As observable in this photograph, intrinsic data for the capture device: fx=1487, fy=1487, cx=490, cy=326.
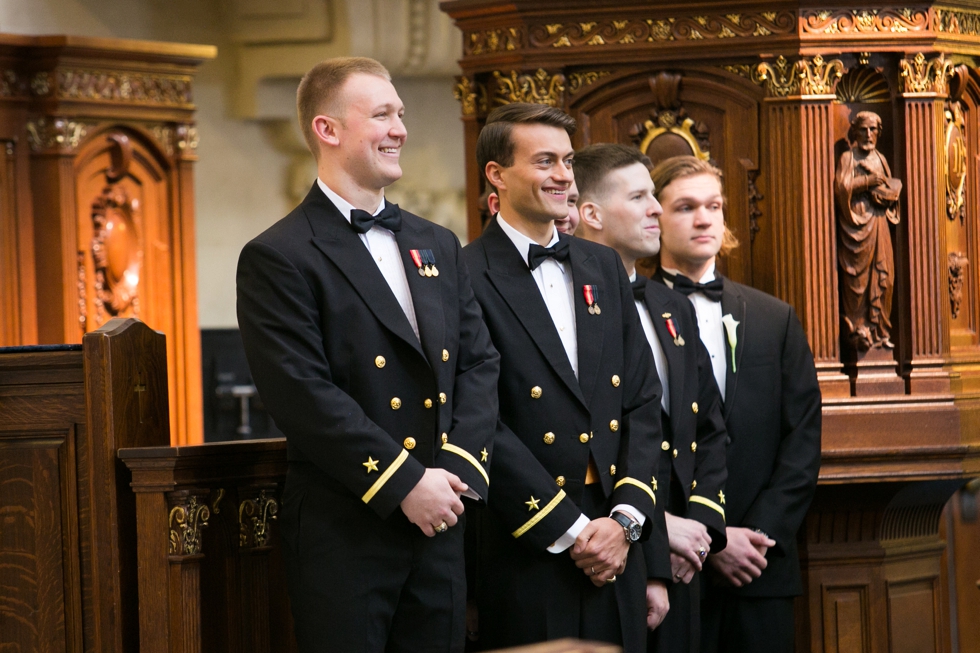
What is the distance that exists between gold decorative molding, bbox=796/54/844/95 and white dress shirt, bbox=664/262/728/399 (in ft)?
2.13

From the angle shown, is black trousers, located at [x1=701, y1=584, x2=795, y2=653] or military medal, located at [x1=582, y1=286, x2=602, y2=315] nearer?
military medal, located at [x1=582, y1=286, x2=602, y2=315]

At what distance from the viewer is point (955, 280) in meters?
4.46

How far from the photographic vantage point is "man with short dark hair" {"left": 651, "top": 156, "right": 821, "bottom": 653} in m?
3.96

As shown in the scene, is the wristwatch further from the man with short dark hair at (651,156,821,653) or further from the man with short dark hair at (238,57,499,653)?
the man with short dark hair at (651,156,821,653)

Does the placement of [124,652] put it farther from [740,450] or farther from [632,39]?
[632,39]

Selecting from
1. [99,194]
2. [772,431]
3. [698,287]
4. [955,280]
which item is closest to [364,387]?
[698,287]

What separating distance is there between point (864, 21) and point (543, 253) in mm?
1469

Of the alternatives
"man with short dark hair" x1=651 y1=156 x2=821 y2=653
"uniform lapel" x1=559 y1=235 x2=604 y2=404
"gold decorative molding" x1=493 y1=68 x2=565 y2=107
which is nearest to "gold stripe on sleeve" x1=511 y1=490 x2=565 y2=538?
"uniform lapel" x1=559 y1=235 x2=604 y2=404

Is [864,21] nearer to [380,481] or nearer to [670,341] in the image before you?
[670,341]

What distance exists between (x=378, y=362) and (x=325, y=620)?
52cm

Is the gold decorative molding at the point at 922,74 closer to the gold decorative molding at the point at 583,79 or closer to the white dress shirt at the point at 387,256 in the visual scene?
the gold decorative molding at the point at 583,79

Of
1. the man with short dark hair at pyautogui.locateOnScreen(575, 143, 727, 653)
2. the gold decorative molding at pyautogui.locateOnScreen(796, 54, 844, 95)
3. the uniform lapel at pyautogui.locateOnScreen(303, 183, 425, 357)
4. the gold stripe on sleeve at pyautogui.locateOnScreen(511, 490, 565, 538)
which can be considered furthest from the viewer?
the gold decorative molding at pyautogui.locateOnScreen(796, 54, 844, 95)

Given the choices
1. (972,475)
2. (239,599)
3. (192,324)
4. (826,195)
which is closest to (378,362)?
(239,599)

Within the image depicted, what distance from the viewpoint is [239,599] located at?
10.9ft
